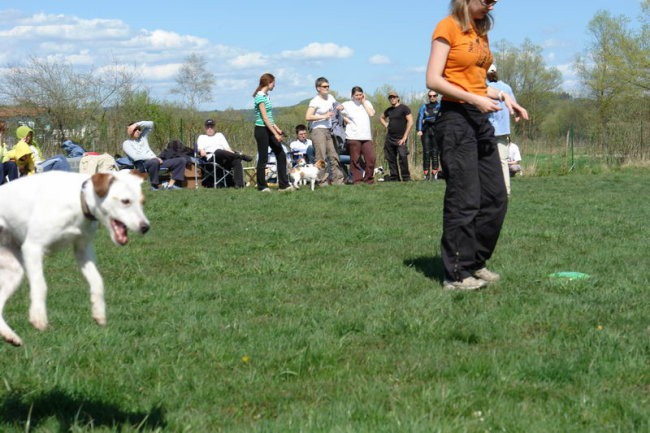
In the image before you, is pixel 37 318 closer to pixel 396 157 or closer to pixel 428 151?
pixel 396 157

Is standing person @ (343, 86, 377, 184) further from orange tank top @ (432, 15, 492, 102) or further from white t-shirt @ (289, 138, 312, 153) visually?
orange tank top @ (432, 15, 492, 102)

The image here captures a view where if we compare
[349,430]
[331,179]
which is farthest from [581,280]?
[331,179]

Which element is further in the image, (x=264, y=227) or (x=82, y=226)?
(x=264, y=227)

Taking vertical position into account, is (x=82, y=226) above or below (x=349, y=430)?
above

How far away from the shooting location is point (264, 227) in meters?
10.9

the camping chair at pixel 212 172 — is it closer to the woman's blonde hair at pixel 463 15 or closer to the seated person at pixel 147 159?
the seated person at pixel 147 159

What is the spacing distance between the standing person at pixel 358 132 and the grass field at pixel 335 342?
867 centimetres

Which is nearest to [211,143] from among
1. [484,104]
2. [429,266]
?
[429,266]

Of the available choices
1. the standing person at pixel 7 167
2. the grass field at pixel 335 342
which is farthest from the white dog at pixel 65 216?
the standing person at pixel 7 167

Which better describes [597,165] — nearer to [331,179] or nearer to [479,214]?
[331,179]

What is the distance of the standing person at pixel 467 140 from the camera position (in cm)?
649

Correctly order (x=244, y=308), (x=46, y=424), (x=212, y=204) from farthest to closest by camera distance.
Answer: (x=212, y=204), (x=244, y=308), (x=46, y=424)

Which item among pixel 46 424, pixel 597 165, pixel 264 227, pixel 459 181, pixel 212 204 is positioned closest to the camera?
pixel 46 424

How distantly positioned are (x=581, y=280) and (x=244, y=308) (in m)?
2.80
